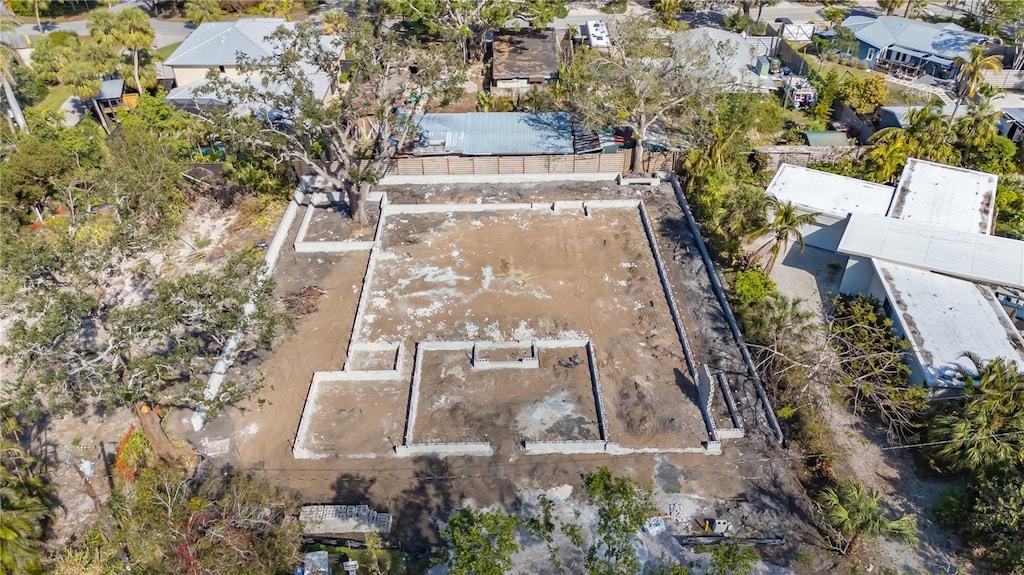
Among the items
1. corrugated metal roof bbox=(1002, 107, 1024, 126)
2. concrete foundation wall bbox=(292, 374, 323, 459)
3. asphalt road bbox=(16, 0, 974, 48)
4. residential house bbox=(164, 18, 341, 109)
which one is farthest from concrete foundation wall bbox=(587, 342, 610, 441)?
asphalt road bbox=(16, 0, 974, 48)

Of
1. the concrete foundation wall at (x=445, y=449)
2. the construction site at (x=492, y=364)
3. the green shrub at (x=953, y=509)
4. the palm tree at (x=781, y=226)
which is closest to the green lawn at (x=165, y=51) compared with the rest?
the construction site at (x=492, y=364)

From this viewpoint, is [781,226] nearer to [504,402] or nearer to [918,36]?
[504,402]

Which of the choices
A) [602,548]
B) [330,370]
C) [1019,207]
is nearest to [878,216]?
[1019,207]

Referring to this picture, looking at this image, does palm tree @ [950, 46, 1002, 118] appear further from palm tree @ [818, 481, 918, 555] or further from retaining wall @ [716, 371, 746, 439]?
palm tree @ [818, 481, 918, 555]

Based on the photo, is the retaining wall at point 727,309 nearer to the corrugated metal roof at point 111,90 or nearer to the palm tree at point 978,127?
the palm tree at point 978,127

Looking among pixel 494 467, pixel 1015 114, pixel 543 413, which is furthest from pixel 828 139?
pixel 494 467

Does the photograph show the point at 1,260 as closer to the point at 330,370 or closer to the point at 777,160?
the point at 330,370
